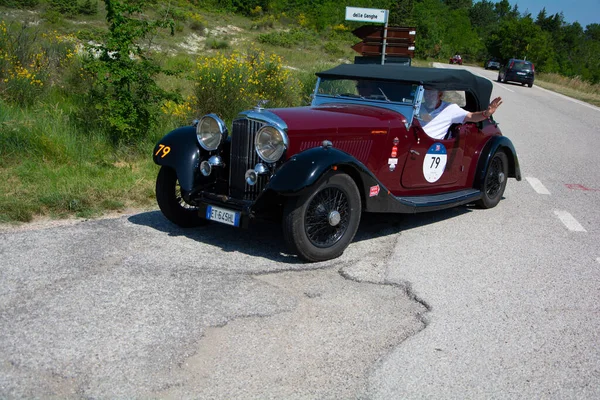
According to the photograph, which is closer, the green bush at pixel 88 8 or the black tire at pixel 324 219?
the black tire at pixel 324 219

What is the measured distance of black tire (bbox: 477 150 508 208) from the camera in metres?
7.68

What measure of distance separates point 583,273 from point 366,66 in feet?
10.7

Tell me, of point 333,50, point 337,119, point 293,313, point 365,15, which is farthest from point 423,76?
point 333,50

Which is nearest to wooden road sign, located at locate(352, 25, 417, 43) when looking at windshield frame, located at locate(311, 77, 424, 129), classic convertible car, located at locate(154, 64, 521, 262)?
classic convertible car, located at locate(154, 64, 521, 262)

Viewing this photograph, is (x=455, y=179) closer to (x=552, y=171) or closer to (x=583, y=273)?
(x=583, y=273)

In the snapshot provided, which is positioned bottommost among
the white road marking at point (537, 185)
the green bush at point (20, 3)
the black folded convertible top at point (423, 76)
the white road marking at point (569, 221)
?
the white road marking at point (537, 185)

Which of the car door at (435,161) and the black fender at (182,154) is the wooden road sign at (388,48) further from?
the black fender at (182,154)

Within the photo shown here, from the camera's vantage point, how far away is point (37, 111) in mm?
8727

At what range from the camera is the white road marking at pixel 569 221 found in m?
6.93

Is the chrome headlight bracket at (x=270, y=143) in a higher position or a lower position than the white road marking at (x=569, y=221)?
higher

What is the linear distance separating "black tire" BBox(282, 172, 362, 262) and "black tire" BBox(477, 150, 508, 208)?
8.90 feet

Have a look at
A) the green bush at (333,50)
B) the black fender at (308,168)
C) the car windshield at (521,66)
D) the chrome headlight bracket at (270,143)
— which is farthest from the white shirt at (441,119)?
the green bush at (333,50)

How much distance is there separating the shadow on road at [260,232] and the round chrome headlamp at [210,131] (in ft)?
2.77

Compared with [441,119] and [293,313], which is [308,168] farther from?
[441,119]
